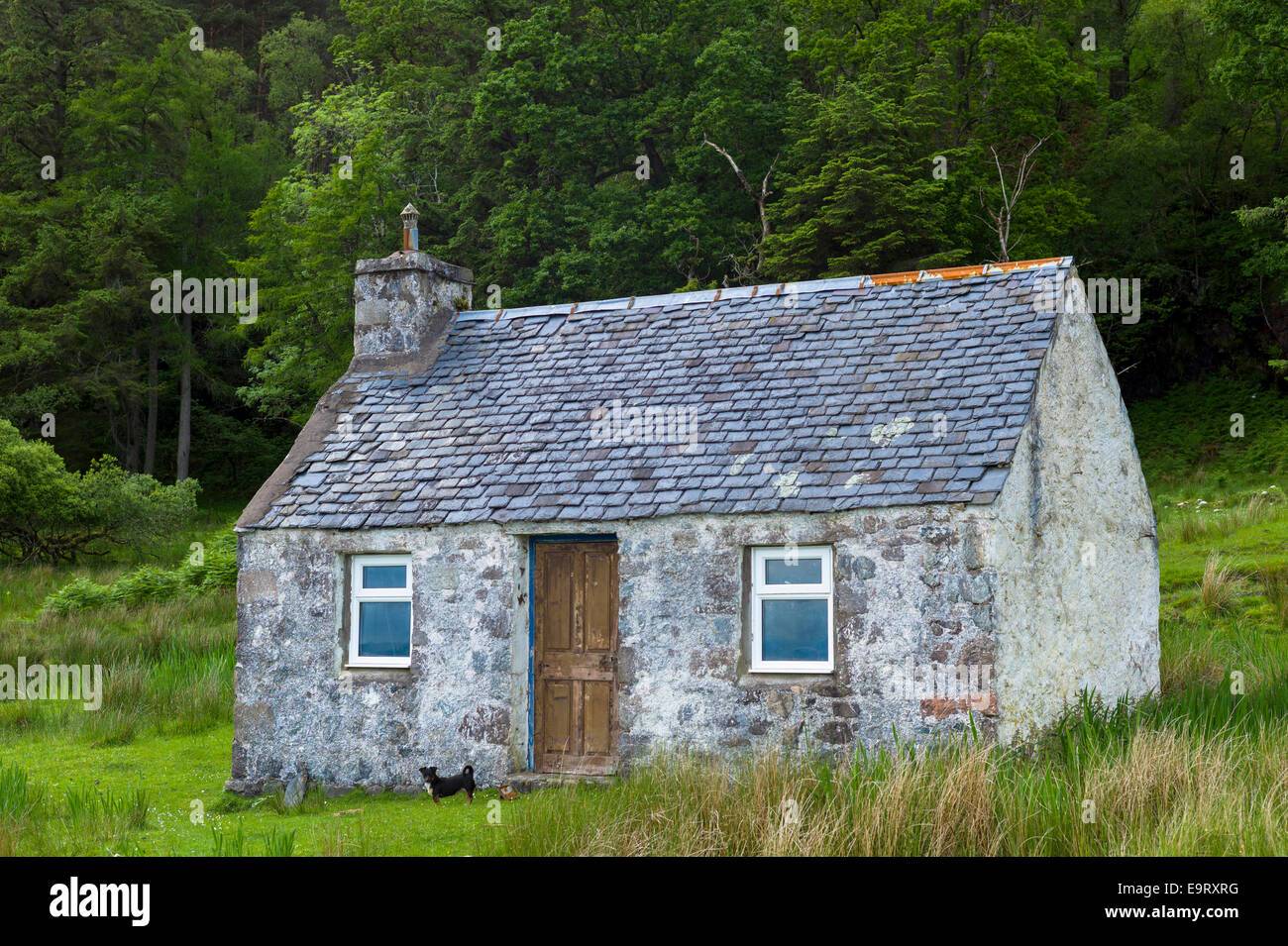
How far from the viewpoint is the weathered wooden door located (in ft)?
41.2

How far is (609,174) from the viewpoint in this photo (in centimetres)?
3572

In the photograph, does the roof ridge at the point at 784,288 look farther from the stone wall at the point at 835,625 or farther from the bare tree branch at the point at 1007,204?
the bare tree branch at the point at 1007,204

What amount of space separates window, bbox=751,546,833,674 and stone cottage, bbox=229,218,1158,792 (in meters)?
0.03

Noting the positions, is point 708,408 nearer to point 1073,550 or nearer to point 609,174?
point 1073,550

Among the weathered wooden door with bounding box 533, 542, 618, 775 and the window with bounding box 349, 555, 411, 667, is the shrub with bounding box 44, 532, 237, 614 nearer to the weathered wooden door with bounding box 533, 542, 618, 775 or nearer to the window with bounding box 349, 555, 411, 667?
the window with bounding box 349, 555, 411, 667

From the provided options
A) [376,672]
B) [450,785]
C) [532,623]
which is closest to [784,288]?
[532,623]

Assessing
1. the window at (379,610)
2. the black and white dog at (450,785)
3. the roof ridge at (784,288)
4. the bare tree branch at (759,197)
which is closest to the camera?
the black and white dog at (450,785)

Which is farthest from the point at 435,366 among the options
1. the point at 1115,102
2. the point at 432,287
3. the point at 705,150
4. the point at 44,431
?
the point at 1115,102

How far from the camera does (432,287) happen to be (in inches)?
626

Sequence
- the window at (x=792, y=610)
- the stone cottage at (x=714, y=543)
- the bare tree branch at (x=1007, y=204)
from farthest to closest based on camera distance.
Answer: the bare tree branch at (x=1007, y=204) → the window at (x=792, y=610) → the stone cottage at (x=714, y=543)

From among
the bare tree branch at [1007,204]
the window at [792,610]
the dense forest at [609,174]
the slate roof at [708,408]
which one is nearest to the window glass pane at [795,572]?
the window at [792,610]

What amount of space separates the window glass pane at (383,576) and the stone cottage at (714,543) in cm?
2

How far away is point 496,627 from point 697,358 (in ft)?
11.7

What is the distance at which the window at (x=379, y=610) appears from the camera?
43.5ft
